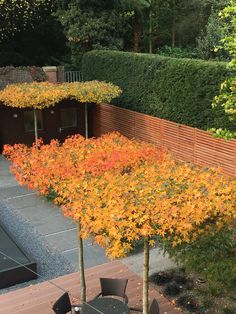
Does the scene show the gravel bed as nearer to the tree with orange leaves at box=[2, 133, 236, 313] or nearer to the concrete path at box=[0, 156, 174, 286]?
the concrete path at box=[0, 156, 174, 286]

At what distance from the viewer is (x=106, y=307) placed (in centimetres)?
737

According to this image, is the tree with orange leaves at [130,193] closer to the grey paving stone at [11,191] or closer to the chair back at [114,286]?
the chair back at [114,286]

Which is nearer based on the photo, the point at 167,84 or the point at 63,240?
the point at 63,240

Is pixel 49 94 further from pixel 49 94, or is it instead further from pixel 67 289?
pixel 67 289

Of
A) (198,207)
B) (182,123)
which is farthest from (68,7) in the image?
(198,207)

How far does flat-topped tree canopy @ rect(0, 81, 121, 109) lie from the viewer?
17.4m

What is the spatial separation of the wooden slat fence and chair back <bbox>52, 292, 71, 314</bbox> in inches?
331

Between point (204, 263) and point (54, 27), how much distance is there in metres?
23.8

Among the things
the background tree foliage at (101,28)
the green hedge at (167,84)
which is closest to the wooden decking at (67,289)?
the green hedge at (167,84)

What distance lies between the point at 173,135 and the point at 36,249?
8441 mm

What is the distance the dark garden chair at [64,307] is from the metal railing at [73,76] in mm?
20616

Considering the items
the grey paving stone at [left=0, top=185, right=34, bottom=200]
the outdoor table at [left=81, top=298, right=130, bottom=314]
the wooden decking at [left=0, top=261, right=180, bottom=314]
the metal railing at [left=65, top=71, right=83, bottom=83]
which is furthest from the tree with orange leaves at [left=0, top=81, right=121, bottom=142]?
the outdoor table at [left=81, top=298, right=130, bottom=314]

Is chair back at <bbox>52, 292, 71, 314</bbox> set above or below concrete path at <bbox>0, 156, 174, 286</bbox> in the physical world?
above

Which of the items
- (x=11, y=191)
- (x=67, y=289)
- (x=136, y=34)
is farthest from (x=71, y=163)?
(x=136, y=34)
